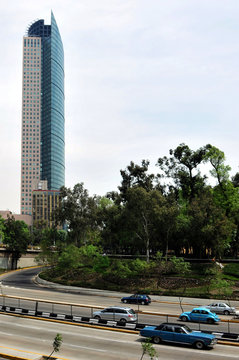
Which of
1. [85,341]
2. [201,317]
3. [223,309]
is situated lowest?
[223,309]

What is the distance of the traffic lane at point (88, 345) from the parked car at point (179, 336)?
1.50ft

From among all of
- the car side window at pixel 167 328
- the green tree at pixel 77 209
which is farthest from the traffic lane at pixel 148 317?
the green tree at pixel 77 209

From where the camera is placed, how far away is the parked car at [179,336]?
24.4 metres

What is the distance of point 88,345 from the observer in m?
25.3

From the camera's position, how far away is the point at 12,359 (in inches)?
861

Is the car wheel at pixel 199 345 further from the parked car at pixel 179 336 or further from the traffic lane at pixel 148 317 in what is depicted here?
the traffic lane at pixel 148 317

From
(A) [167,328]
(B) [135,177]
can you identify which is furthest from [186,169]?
(A) [167,328]

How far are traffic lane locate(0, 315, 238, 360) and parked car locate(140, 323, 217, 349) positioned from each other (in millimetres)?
457

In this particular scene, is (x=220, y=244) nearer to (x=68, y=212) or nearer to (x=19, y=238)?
(x=68, y=212)

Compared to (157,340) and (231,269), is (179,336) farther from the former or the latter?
(231,269)

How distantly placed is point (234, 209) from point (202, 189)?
355 inches

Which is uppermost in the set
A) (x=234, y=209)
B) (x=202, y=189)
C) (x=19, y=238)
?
(x=202, y=189)

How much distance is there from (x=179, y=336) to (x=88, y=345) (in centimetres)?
651

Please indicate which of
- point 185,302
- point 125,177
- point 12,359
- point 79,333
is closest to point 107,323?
point 79,333
